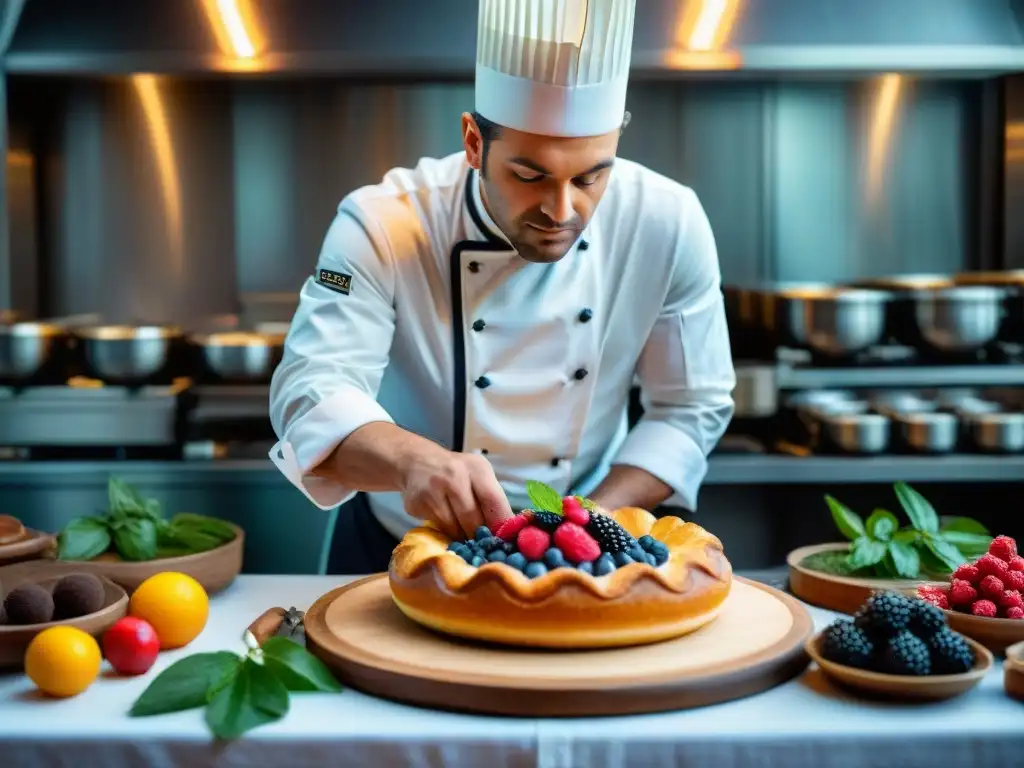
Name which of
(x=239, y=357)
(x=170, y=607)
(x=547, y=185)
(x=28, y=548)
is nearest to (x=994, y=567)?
(x=547, y=185)

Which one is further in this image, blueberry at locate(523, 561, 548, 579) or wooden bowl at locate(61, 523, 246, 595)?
wooden bowl at locate(61, 523, 246, 595)

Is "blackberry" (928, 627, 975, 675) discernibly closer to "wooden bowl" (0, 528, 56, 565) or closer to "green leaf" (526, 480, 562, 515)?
"green leaf" (526, 480, 562, 515)

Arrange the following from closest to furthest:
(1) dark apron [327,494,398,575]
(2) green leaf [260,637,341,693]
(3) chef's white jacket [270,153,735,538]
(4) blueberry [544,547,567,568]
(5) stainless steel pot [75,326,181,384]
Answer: (2) green leaf [260,637,341,693] → (4) blueberry [544,547,567,568] → (3) chef's white jacket [270,153,735,538] → (1) dark apron [327,494,398,575] → (5) stainless steel pot [75,326,181,384]

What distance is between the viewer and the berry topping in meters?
1.58

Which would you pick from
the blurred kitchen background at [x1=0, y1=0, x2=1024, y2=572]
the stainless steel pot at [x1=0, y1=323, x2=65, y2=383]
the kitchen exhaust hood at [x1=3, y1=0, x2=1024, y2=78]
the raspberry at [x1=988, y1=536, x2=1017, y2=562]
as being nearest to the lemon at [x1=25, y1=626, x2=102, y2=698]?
the raspberry at [x1=988, y1=536, x2=1017, y2=562]

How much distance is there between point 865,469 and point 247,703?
2.23 metres

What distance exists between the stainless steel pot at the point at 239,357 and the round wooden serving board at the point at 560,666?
1.70 metres

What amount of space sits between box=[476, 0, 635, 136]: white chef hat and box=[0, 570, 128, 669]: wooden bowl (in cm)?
86

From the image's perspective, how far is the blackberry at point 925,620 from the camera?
1386mm

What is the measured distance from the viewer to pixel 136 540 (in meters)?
1.88

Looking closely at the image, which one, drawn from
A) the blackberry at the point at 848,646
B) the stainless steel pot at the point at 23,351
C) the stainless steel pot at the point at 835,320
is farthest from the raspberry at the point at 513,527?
the stainless steel pot at the point at 23,351

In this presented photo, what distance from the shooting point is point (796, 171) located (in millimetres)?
3682

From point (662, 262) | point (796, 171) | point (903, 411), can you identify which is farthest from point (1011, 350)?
point (662, 262)

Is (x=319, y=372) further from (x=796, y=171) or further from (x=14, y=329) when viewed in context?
(x=796, y=171)
